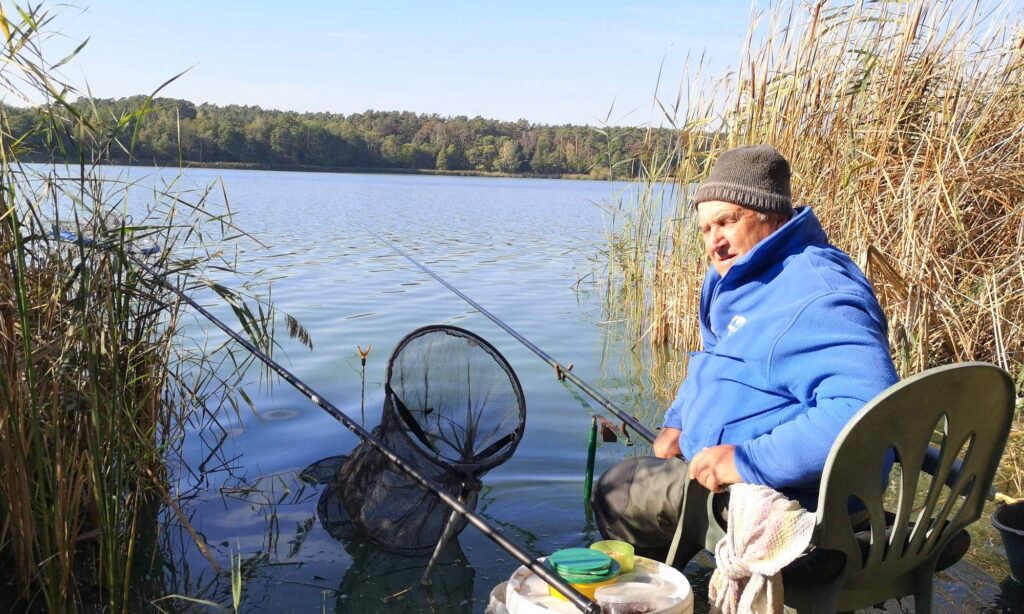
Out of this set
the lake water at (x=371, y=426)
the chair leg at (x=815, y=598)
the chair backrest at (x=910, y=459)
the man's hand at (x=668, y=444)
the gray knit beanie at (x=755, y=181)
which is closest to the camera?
the chair backrest at (x=910, y=459)

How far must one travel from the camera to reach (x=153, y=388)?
3250 millimetres

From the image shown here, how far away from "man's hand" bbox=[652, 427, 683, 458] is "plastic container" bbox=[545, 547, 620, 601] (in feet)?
2.17

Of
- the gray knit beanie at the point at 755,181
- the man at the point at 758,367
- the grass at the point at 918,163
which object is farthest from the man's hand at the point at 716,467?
the grass at the point at 918,163

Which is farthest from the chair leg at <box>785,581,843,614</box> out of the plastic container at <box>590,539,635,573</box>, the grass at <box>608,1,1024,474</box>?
the grass at <box>608,1,1024,474</box>

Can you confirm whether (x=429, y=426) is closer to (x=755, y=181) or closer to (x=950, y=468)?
(x=755, y=181)

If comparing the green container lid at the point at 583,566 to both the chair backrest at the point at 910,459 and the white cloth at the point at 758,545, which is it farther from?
the chair backrest at the point at 910,459

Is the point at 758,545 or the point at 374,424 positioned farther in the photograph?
the point at 374,424

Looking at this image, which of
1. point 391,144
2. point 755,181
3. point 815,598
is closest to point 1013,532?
point 815,598

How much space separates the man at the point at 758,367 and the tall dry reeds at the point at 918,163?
2457 mm

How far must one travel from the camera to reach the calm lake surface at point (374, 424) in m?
3.25

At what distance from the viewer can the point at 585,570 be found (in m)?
1.98

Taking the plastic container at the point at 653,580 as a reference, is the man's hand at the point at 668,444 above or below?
above

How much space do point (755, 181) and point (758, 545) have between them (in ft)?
3.07

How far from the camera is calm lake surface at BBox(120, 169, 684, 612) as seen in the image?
325 cm
